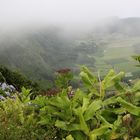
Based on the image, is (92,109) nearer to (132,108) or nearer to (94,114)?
(94,114)

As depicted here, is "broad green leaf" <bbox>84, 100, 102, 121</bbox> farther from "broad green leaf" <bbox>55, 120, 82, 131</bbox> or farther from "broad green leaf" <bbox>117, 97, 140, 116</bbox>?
"broad green leaf" <bbox>117, 97, 140, 116</bbox>

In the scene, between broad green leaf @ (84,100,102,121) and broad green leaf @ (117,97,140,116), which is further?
broad green leaf @ (84,100,102,121)

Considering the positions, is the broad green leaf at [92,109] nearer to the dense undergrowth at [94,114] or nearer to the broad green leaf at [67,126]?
the dense undergrowth at [94,114]

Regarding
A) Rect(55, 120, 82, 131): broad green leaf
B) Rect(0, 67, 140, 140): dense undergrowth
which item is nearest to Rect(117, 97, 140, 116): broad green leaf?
Rect(0, 67, 140, 140): dense undergrowth

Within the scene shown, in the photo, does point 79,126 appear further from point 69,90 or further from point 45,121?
point 69,90

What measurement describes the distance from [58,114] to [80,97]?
0.36 meters

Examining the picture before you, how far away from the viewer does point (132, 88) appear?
4188 millimetres

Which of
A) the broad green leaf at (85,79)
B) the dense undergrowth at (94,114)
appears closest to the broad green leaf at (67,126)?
the dense undergrowth at (94,114)

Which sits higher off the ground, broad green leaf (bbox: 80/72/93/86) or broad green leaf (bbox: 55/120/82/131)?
broad green leaf (bbox: 80/72/93/86)

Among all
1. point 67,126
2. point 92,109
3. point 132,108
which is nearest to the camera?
point 132,108

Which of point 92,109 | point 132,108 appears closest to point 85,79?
point 92,109

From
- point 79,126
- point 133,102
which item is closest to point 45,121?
point 79,126

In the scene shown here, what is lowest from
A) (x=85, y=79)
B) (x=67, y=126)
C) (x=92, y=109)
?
(x=67, y=126)

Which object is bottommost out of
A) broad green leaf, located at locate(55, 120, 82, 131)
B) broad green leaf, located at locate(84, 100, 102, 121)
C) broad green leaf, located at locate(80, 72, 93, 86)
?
broad green leaf, located at locate(55, 120, 82, 131)
